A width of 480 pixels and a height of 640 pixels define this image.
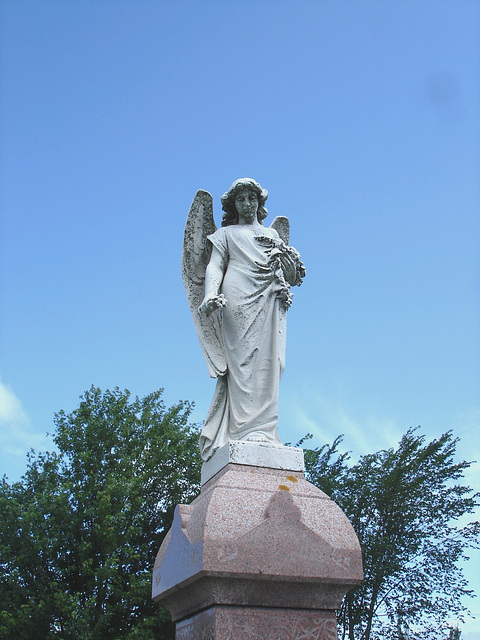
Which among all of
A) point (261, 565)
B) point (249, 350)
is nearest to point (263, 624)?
point (261, 565)

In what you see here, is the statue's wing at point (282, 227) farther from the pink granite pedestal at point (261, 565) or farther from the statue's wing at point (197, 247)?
the pink granite pedestal at point (261, 565)

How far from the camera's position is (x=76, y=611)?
14.5m

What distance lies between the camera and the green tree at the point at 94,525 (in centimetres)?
1546

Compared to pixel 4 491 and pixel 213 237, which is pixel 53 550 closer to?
pixel 4 491

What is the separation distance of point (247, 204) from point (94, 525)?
12.4 m

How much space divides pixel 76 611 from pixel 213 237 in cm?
1196

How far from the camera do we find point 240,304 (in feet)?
18.1

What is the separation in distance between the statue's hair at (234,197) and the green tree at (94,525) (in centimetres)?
1134

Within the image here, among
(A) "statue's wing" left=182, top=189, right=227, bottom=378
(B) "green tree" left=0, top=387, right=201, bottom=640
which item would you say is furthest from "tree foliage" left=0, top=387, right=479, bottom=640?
(A) "statue's wing" left=182, top=189, right=227, bottom=378

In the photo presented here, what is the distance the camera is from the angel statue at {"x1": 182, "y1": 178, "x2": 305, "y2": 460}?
17.3ft

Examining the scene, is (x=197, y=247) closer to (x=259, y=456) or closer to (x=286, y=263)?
(x=286, y=263)

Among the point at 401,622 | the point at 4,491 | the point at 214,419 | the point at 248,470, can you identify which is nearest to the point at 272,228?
the point at 214,419

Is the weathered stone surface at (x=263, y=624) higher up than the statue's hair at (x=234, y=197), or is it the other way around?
the statue's hair at (x=234, y=197)

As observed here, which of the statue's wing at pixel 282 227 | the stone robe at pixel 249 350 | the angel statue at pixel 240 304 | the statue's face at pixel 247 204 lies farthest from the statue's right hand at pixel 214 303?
the statue's wing at pixel 282 227
